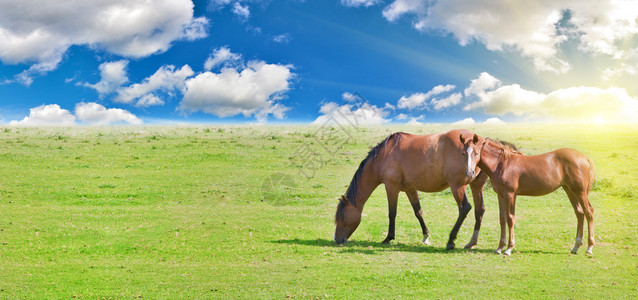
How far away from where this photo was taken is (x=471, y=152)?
10.8 m

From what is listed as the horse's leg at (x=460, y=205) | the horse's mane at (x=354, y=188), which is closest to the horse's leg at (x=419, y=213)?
the horse's leg at (x=460, y=205)

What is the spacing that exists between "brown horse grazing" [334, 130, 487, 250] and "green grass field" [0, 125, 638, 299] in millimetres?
687

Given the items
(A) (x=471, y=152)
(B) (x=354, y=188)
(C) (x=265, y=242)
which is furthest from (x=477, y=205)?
(C) (x=265, y=242)

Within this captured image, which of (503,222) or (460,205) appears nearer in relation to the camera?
(503,222)

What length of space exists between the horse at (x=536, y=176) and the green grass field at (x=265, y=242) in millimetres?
884

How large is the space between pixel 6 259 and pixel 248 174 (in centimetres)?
1563

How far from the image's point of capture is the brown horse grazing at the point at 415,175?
464 inches

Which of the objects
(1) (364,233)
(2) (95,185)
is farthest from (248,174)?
(1) (364,233)

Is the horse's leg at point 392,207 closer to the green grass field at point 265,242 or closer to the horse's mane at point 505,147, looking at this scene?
the green grass field at point 265,242

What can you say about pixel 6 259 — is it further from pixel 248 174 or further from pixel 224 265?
pixel 248 174

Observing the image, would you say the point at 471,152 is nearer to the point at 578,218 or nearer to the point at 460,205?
the point at 460,205

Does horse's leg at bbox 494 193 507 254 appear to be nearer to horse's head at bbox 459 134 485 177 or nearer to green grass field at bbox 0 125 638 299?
green grass field at bbox 0 125 638 299

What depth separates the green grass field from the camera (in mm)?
8961

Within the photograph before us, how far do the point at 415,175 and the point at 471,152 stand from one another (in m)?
2.06
